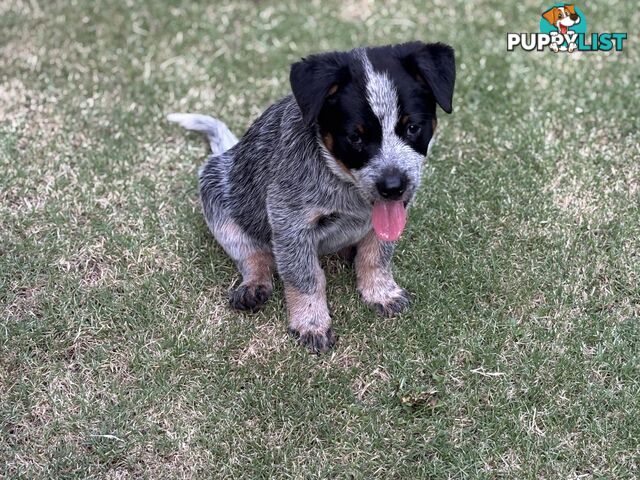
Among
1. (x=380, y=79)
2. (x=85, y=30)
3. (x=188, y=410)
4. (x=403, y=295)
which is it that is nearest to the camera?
(x=380, y=79)

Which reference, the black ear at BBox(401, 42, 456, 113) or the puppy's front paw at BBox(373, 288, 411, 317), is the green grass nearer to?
the puppy's front paw at BBox(373, 288, 411, 317)

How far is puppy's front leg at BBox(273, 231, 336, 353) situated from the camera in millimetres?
3762

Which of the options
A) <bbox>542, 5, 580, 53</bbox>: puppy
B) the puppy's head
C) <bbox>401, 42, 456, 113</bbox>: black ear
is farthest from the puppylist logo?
the puppy's head

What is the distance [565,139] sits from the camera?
5.17m

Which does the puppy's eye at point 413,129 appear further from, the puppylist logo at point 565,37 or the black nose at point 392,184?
the puppylist logo at point 565,37

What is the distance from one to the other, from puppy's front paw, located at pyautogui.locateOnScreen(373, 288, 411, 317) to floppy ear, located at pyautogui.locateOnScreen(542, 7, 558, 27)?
11.2 feet

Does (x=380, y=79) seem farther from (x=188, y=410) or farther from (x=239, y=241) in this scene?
(x=188, y=410)

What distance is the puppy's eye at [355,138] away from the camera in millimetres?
3367

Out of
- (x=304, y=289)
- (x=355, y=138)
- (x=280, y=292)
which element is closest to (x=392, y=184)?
(x=355, y=138)

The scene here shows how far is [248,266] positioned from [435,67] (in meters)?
1.45

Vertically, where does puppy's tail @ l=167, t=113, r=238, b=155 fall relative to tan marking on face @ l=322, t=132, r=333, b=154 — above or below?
below

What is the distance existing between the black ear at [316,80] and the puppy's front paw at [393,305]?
1.10 meters

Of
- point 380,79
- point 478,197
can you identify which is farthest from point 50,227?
point 478,197

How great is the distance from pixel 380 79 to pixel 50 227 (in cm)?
225
